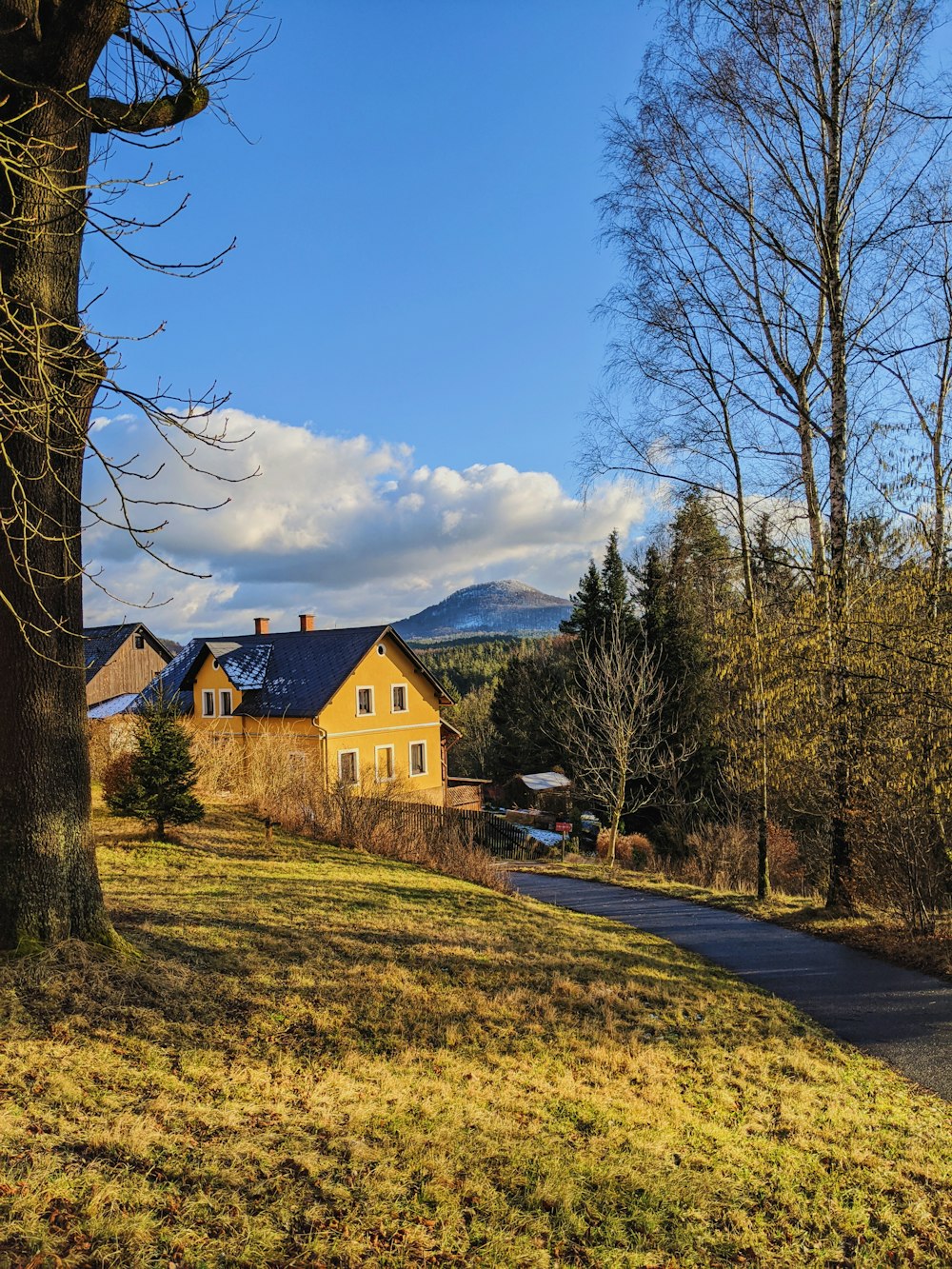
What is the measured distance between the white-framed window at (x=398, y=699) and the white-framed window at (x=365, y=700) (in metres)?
1.17

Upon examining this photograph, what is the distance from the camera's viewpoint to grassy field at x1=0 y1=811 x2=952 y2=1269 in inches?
133

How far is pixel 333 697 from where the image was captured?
2709 cm

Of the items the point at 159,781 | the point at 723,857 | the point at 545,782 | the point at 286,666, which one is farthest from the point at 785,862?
the point at 286,666

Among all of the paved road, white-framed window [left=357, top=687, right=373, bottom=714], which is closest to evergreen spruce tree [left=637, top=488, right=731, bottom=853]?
white-framed window [left=357, top=687, right=373, bottom=714]

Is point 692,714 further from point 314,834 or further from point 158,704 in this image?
point 158,704

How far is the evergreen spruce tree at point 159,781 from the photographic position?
12.9 m

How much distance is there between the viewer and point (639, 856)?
960 inches

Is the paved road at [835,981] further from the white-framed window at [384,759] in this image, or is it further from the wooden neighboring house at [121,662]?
the wooden neighboring house at [121,662]

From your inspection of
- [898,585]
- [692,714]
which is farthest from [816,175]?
[692,714]

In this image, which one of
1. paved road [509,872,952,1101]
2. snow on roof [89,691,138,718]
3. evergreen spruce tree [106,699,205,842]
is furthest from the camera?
snow on roof [89,691,138,718]

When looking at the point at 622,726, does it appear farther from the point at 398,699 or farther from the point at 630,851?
the point at 398,699

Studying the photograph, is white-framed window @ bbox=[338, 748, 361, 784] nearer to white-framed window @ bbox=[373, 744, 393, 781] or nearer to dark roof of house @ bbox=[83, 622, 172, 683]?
white-framed window @ bbox=[373, 744, 393, 781]

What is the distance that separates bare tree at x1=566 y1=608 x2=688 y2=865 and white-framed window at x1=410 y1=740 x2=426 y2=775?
6.46 meters

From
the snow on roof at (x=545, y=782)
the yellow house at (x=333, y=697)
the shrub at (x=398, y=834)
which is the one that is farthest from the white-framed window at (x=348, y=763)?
the snow on roof at (x=545, y=782)
